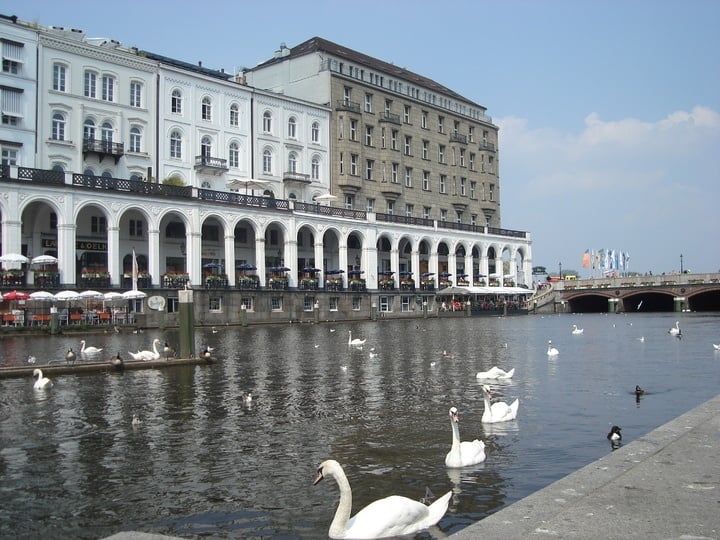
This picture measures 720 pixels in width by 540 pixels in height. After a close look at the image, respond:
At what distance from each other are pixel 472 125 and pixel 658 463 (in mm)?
95872

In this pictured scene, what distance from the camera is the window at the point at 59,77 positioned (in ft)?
187

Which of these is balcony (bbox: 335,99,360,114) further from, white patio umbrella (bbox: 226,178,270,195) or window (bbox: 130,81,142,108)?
window (bbox: 130,81,142,108)

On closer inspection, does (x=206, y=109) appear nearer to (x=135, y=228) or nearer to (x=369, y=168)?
(x=135, y=228)

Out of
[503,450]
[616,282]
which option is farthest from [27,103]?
[616,282]

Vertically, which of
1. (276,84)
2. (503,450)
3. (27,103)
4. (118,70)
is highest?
(276,84)

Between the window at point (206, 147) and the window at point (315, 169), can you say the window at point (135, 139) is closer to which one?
the window at point (206, 147)

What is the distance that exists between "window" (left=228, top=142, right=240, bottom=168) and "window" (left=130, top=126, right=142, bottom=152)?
973cm

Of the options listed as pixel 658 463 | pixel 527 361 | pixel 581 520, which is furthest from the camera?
pixel 527 361

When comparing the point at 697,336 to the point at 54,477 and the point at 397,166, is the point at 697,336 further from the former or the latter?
the point at 397,166

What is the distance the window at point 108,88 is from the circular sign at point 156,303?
18.0 metres

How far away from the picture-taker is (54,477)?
11297mm

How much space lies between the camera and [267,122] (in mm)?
73812

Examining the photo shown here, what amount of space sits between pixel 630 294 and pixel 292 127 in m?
52.7

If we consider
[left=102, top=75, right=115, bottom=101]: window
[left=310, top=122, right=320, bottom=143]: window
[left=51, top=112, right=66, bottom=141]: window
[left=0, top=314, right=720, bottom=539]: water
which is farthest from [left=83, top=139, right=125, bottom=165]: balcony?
[left=0, top=314, right=720, bottom=539]: water
